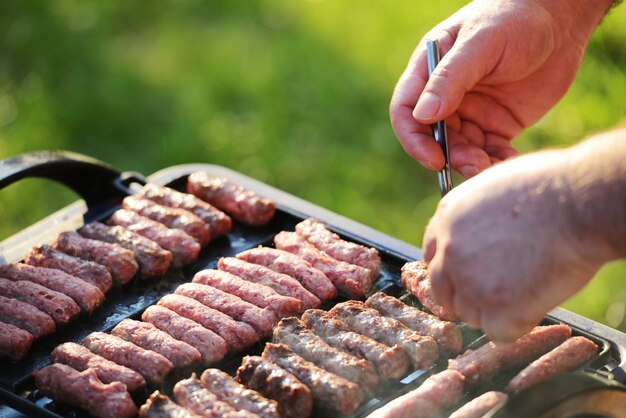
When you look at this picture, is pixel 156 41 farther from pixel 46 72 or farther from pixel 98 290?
pixel 98 290

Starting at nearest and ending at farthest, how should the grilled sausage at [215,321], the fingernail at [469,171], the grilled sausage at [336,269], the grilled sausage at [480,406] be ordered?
the grilled sausage at [480,406], the grilled sausage at [215,321], the grilled sausage at [336,269], the fingernail at [469,171]

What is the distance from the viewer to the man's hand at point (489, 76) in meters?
4.09

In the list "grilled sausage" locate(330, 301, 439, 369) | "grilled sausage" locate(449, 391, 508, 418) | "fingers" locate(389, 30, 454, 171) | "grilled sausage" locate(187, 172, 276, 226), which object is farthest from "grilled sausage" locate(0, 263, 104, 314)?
"grilled sausage" locate(449, 391, 508, 418)

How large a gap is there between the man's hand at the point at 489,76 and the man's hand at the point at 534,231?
1.25 meters

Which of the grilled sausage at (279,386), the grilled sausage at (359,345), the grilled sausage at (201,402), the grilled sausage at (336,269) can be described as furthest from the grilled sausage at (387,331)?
the grilled sausage at (201,402)

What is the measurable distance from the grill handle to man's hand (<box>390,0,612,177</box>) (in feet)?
5.05

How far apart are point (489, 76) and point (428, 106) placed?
0.55 metres

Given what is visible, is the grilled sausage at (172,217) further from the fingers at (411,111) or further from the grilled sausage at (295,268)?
the fingers at (411,111)

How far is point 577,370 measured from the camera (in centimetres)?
345

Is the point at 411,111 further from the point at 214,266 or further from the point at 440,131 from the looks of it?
the point at 214,266

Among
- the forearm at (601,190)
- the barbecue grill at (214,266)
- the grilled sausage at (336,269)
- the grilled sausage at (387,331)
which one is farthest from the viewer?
the grilled sausage at (336,269)

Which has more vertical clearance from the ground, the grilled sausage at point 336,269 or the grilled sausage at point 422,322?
the grilled sausage at point 336,269

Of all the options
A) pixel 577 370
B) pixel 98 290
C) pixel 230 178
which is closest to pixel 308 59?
pixel 230 178

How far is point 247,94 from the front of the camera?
813cm
